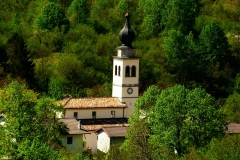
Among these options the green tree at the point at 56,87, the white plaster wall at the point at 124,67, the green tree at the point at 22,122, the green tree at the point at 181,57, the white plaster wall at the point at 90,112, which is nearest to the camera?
the green tree at the point at 22,122

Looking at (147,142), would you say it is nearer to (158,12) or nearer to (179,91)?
(179,91)

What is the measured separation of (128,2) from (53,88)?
3043cm

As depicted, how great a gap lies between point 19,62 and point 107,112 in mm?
17037

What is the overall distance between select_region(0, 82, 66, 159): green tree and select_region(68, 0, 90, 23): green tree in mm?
58949

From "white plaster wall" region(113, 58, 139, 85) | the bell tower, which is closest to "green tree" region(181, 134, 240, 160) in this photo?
the bell tower

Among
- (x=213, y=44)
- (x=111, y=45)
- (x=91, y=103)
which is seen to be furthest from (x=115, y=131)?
(x=111, y=45)

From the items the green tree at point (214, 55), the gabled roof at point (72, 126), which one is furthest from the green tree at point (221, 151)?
the green tree at point (214, 55)

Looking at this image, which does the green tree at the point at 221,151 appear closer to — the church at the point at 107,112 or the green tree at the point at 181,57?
the church at the point at 107,112

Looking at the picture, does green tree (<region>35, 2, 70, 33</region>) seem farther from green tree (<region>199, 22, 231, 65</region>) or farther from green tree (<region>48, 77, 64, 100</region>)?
green tree (<region>199, 22, 231, 65</region>)

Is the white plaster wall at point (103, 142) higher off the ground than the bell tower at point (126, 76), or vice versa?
the bell tower at point (126, 76)

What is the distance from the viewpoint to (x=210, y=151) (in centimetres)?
5609

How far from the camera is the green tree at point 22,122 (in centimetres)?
5581

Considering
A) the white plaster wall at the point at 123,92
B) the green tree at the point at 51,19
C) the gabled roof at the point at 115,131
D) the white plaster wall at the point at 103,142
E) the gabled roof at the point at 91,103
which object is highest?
the green tree at the point at 51,19

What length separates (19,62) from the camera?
95.1 metres
